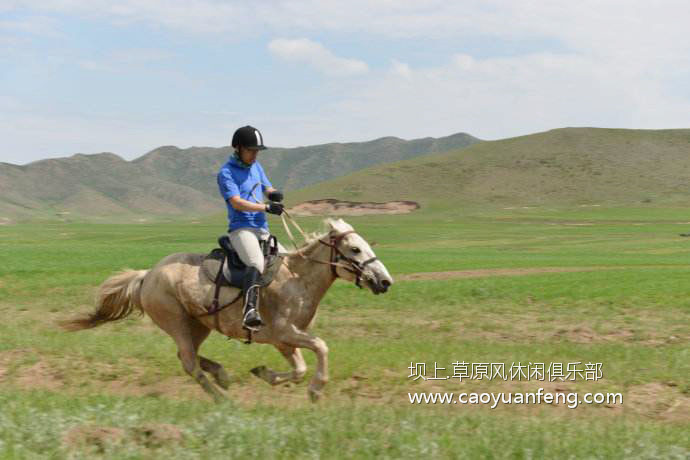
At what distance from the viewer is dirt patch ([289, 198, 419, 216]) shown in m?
126

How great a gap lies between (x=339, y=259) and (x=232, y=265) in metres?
1.40

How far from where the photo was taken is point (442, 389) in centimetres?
1059

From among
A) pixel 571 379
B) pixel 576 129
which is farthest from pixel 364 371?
pixel 576 129

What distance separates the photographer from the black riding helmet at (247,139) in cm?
946

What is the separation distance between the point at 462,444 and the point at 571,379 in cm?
542

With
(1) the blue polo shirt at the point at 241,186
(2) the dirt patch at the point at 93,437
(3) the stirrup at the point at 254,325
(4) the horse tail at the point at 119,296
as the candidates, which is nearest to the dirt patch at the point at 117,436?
(2) the dirt patch at the point at 93,437

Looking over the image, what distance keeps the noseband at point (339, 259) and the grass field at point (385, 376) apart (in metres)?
1.62

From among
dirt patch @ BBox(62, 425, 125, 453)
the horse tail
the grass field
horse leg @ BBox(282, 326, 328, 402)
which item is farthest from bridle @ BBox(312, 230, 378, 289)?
dirt patch @ BBox(62, 425, 125, 453)

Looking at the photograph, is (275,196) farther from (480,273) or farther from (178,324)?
(480,273)

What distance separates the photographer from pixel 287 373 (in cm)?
952

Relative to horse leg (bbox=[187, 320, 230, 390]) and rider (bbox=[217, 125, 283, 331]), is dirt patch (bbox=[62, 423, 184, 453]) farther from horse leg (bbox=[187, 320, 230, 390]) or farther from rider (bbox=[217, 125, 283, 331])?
horse leg (bbox=[187, 320, 230, 390])

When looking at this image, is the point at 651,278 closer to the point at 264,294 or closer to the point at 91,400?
the point at 264,294

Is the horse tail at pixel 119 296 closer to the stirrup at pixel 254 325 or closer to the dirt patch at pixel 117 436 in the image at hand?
the stirrup at pixel 254 325

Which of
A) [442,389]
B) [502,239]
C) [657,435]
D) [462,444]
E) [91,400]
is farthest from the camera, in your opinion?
[502,239]
